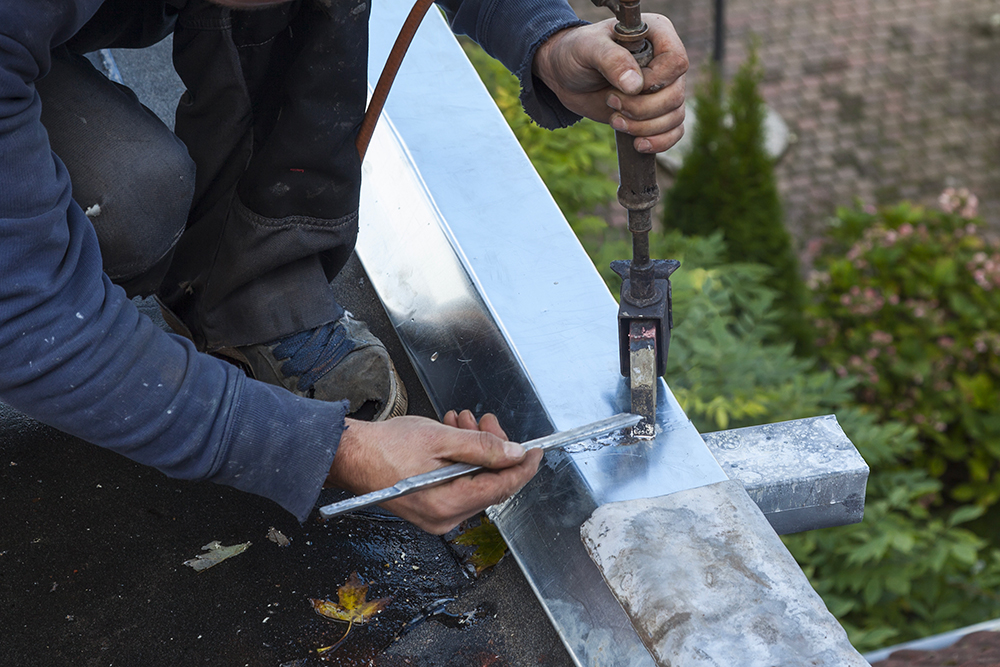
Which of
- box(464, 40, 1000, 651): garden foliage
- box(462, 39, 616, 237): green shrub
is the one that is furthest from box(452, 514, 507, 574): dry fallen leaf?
box(462, 39, 616, 237): green shrub

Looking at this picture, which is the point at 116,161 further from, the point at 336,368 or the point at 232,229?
the point at 336,368

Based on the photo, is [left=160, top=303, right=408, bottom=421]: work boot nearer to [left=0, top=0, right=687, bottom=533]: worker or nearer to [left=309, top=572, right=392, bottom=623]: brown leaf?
[left=0, top=0, right=687, bottom=533]: worker

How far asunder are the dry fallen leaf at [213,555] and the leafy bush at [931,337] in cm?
299

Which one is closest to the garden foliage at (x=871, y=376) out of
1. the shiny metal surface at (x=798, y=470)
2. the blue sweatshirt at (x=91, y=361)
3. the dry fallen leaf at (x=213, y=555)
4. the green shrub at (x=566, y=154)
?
the green shrub at (x=566, y=154)

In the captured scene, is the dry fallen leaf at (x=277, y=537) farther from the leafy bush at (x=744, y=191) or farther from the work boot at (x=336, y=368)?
the leafy bush at (x=744, y=191)

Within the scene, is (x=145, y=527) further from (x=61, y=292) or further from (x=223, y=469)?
(x=61, y=292)

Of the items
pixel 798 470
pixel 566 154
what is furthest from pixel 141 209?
pixel 566 154

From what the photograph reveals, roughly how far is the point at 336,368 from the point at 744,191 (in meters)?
2.77

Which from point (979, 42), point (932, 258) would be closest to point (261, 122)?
point (932, 258)

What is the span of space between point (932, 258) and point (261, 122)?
3.25m

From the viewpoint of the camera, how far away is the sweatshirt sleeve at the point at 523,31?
1.96 metres

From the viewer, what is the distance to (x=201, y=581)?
6.13 feet

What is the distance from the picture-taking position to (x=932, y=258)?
423 cm

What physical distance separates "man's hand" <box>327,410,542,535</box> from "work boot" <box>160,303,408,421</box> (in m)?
0.44
